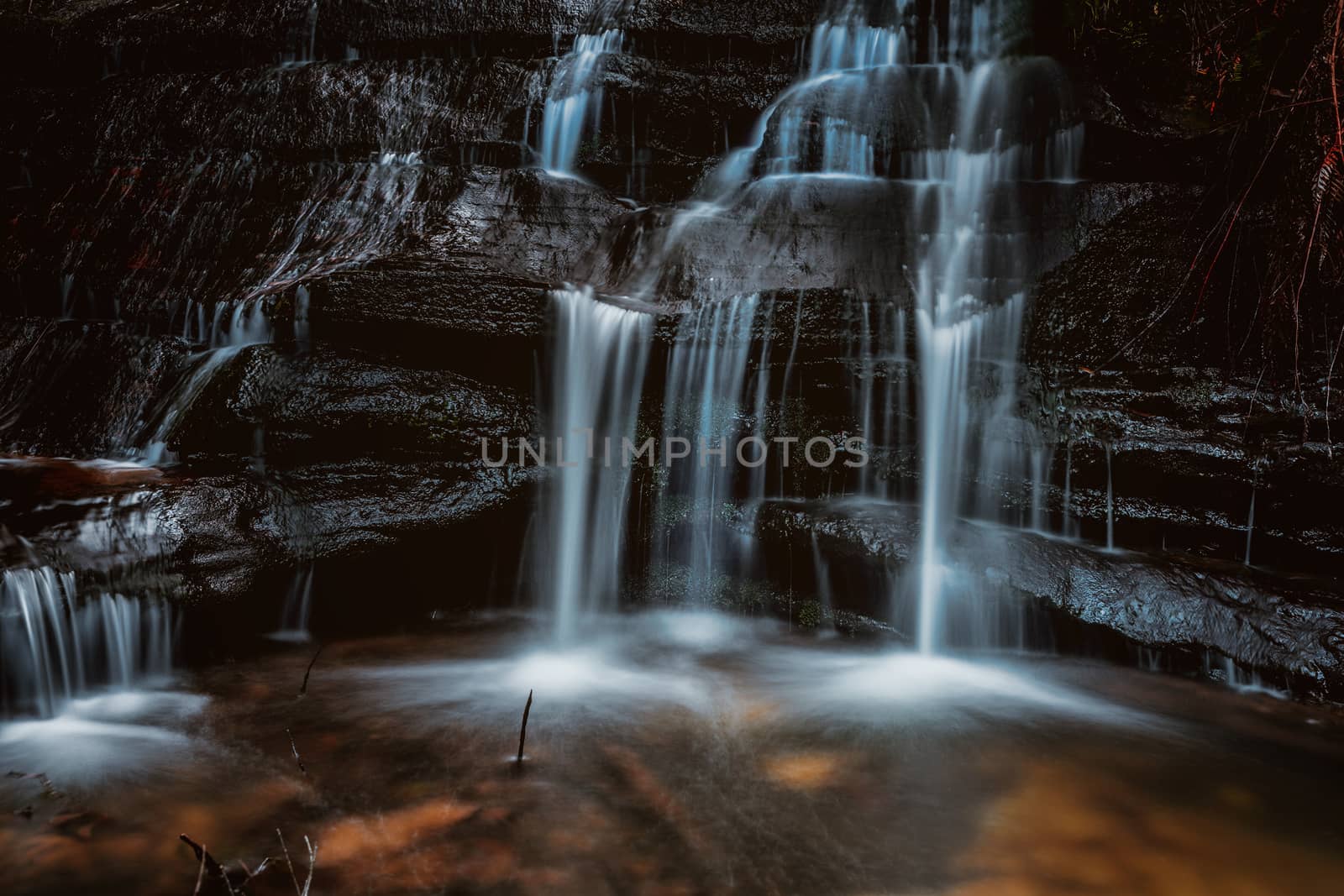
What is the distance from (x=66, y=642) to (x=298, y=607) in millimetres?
1248

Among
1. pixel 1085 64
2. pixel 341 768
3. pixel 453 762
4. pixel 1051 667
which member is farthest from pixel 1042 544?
pixel 1085 64

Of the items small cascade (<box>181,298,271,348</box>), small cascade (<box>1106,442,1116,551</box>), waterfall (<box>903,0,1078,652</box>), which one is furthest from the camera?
small cascade (<box>181,298,271,348</box>)

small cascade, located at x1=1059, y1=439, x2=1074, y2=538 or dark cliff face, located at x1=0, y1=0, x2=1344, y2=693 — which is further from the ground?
dark cliff face, located at x1=0, y1=0, x2=1344, y2=693

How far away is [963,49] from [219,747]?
8721mm

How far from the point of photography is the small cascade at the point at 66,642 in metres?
3.97

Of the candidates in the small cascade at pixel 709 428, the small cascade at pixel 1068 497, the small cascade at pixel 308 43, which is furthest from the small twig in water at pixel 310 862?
the small cascade at pixel 308 43

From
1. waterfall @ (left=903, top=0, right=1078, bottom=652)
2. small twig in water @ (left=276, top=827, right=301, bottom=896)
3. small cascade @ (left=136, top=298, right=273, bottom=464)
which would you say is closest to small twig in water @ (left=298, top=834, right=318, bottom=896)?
small twig in water @ (left=276, top=827, right=301, bottom=896)

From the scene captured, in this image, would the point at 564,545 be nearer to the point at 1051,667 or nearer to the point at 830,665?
the point at 830,665

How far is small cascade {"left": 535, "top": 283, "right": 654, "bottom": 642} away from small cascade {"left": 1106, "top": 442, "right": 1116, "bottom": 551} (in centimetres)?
328

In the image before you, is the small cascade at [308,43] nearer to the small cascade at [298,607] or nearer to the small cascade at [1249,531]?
the small cascade at [298,607]

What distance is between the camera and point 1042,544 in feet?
16.5

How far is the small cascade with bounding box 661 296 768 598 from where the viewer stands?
5.78 meters

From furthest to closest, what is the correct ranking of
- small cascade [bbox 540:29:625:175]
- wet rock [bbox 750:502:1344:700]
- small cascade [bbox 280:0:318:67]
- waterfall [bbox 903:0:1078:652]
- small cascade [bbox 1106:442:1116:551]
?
small cascade [bbox 280:0:318:67] < small cascade [bbox 540:29:625:175] < waterfall [bbox 903:0:1078:652] < small cascade [bbox 1106:442:1116:551] < wet rock [bbox 750:502:1344:700]

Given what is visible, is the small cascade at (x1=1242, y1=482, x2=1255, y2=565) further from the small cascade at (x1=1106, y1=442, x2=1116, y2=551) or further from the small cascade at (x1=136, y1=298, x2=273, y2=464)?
the small cascade at (x1=136, y1=298, x2=273, y2=464)
